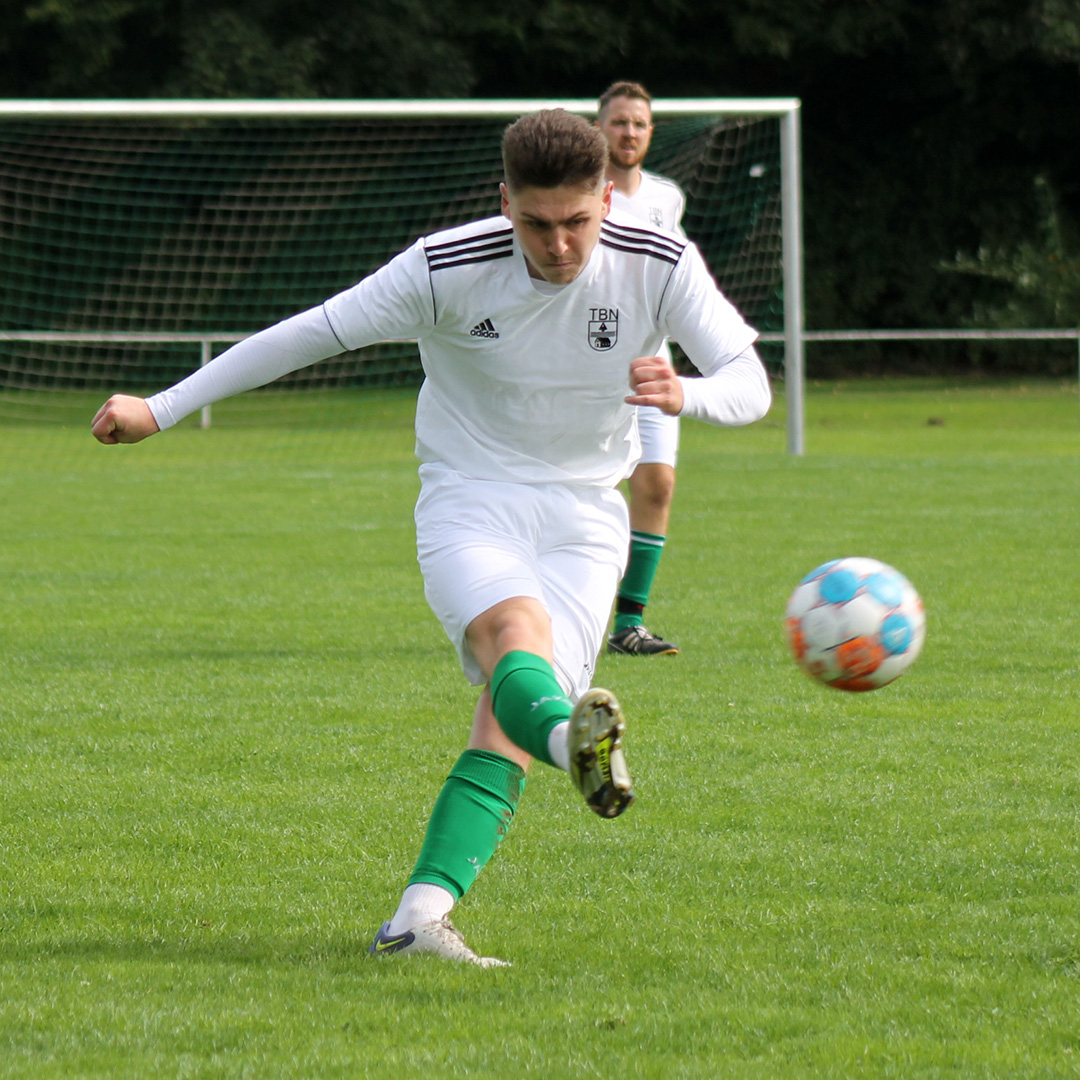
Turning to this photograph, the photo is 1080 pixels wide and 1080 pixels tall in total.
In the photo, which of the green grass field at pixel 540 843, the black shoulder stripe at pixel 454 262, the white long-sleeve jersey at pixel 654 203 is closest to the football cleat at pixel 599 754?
the green grass field at pixel 540 843

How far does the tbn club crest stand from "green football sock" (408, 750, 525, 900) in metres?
0.92

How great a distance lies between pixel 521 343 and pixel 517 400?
0.13 meters

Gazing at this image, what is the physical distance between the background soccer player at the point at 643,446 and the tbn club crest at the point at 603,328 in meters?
3.31

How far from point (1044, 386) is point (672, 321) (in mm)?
24791

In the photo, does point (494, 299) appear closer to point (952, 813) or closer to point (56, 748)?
point (952, 813)

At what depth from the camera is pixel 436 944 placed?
3.23m

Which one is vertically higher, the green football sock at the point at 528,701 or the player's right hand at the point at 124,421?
the player's right hand at the point at 124,421

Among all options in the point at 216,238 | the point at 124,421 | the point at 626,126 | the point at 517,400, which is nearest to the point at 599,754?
the point at 517,400

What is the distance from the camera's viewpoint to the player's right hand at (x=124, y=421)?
3.50 metres

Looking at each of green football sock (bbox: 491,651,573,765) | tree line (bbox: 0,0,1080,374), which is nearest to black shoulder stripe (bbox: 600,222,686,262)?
green football sock (bbox: 491,651,573,765)

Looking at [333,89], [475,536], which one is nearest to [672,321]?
[475,536]

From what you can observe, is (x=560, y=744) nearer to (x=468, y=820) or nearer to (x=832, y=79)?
(x=468, y=820)

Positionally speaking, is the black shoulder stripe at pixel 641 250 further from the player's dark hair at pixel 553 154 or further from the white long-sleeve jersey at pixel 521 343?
the player's dark hair at pixel 553 154

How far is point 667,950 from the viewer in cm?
332
